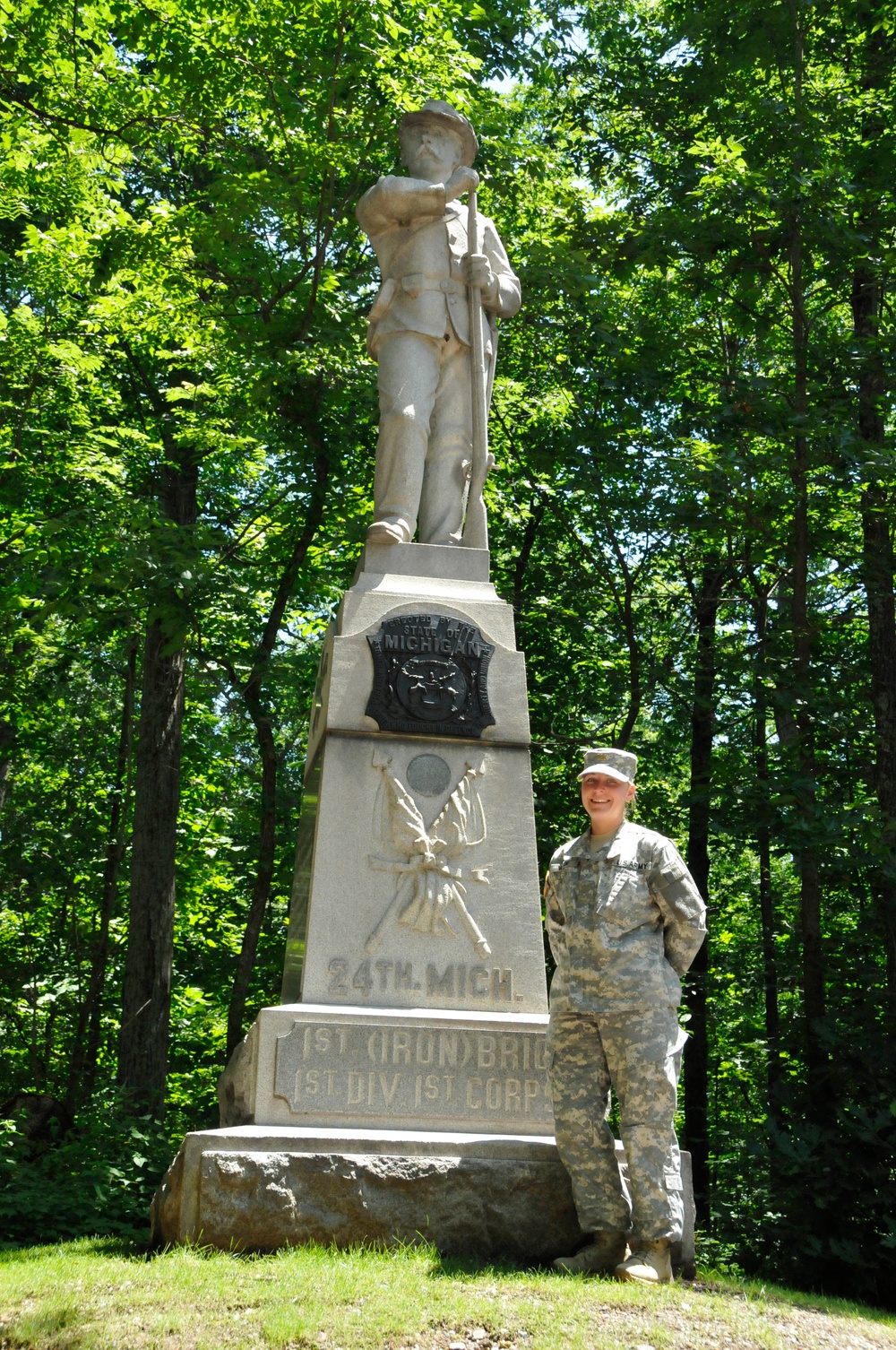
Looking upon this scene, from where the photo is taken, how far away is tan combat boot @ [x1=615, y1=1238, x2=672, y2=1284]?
16.6ft

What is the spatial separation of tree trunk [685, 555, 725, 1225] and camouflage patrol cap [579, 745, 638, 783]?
6287mm

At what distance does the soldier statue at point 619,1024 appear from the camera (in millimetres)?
5188

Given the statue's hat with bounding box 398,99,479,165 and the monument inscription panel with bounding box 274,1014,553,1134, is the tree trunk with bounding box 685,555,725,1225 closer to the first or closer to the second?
the statue's hat with bounding box 398,99,479,165

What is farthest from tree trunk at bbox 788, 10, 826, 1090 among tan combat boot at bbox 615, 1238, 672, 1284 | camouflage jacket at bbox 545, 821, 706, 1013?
tan combat boot at bbox 615, 1238, 672, 1284

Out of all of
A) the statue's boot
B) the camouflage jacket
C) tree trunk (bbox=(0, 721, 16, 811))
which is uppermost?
tree trunk (bbox=(0, 721, 16, 811))

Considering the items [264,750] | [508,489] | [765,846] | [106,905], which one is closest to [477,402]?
[765,846]

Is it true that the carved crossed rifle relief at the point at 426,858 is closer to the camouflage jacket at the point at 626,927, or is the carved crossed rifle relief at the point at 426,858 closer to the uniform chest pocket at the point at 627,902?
the camouflage jacket at the point at 626,927

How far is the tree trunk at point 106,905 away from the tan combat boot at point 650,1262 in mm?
→ 9954

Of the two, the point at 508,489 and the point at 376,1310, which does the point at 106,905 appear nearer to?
the point at 508,489

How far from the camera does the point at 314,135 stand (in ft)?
38.1

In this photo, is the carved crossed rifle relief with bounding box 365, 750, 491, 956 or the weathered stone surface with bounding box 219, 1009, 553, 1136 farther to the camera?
the carved crossed rifle relief with bounding box 365, 750, 491, 956

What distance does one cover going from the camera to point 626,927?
17.7 feet

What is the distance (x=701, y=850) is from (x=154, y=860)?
579cm

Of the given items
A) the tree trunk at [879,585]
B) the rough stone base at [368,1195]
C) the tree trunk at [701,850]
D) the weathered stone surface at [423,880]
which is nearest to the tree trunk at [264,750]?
the tree trunk at [701,850]
